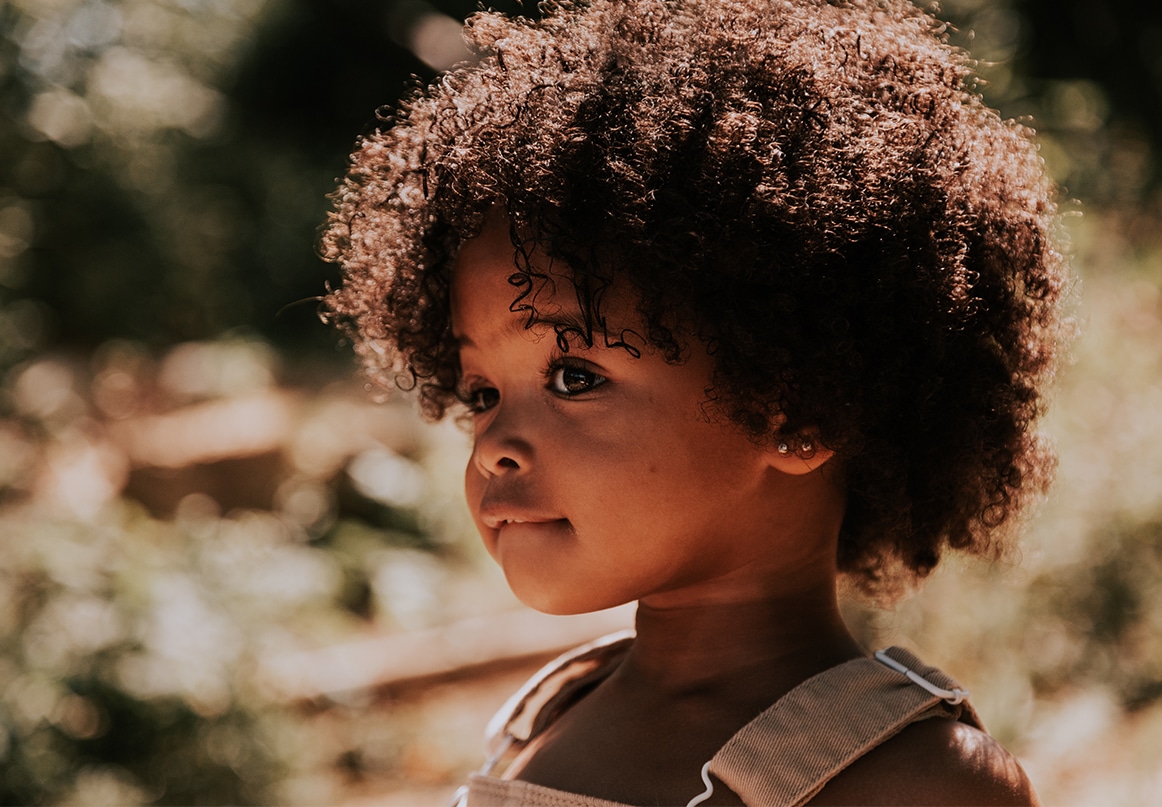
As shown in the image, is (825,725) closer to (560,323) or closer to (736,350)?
(736,350)

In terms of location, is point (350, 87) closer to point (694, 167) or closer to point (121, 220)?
point (121, 220)

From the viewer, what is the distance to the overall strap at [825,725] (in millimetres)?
1469

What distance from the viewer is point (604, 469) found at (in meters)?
1.57

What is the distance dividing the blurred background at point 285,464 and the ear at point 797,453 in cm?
83

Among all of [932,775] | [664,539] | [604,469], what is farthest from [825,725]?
[604,469]

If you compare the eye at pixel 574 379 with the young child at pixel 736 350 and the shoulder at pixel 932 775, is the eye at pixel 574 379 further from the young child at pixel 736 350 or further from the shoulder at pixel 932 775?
the shoulder at pixel 932 775

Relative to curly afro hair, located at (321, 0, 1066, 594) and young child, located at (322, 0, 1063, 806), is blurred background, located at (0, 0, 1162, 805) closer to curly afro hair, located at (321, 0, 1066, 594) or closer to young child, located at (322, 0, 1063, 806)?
curly afro hair, located at (321, 0, 1066, 594)

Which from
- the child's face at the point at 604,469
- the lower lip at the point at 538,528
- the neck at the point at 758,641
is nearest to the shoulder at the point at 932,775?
the neck at the point at 758,641

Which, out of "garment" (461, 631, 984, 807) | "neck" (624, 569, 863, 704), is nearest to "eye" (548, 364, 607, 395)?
"neck" (624, 569, 863, 704)

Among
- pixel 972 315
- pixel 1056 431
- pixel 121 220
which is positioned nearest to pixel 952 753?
pixel 972 315

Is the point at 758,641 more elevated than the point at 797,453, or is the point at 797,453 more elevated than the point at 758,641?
the point at 797,453

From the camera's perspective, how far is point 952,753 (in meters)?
1.47

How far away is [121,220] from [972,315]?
8495 mm

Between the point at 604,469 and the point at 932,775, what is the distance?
1.87ft
